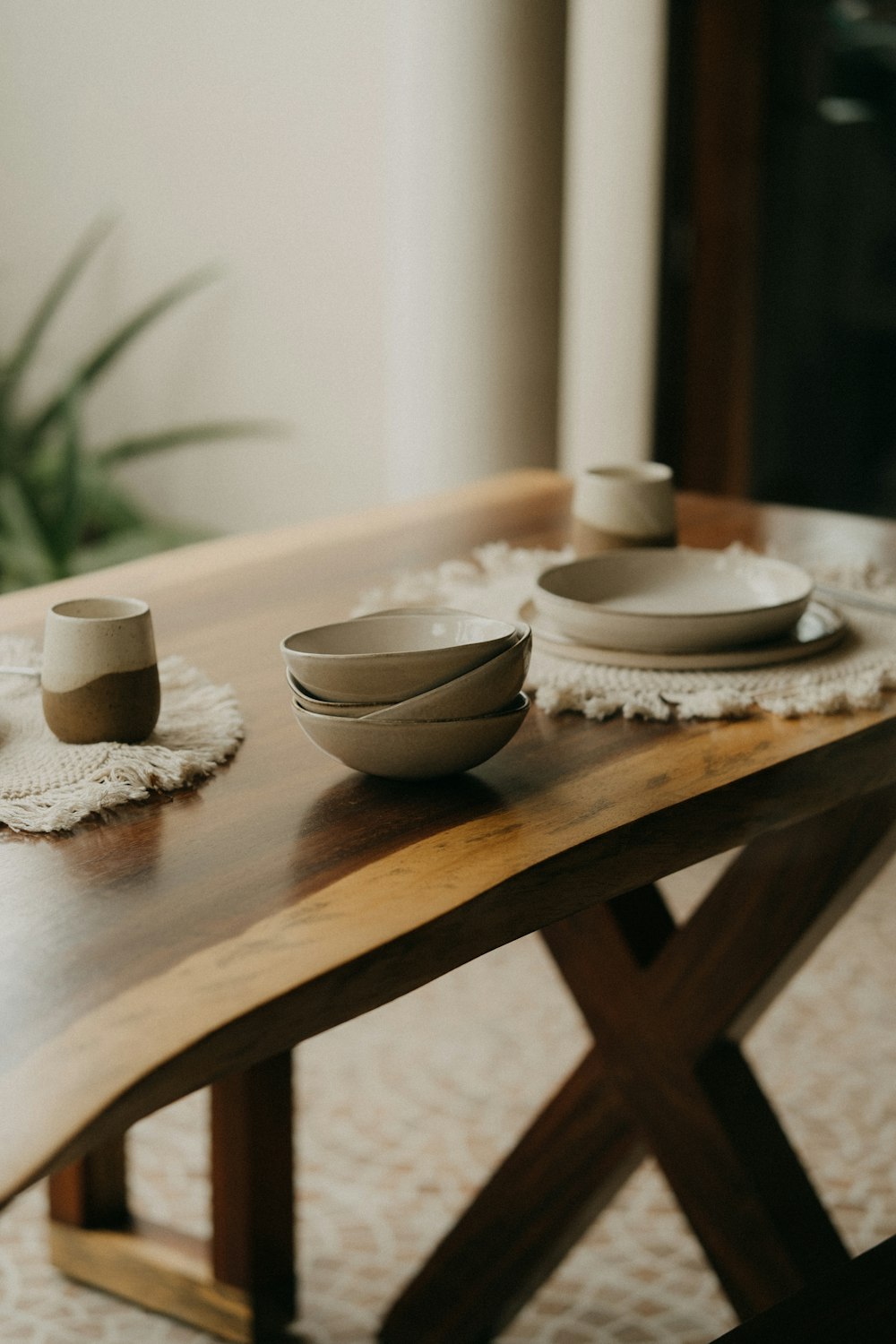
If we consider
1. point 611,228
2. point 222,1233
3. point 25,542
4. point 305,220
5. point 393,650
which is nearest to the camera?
point 393,650

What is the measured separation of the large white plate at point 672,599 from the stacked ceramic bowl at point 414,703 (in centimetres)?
21

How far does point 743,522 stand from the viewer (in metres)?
1.61

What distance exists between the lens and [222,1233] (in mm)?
1446

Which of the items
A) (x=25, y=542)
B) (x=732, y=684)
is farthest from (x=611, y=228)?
(x=732, y=684)

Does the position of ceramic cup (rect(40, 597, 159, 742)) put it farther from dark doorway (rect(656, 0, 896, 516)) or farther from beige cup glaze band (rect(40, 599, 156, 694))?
dark doorway (rect(656, 0, 896, 516))

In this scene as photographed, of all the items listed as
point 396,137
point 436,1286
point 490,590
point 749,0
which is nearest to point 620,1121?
point 436,1286

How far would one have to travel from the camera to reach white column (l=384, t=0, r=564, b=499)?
2.48m

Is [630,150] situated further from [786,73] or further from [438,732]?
[438,732]

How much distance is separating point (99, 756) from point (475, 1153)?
108 cm

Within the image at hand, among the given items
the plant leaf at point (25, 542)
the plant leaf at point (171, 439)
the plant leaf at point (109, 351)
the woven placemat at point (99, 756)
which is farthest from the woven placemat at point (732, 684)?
the plant leaf at point (109, 351)

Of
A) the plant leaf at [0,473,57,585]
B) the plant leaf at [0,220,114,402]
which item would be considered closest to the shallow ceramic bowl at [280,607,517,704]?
the plant leaf at [0,473,57,585]

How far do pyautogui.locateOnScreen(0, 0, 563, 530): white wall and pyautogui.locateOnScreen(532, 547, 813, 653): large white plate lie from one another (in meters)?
1.42

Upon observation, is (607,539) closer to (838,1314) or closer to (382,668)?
A: (382,668)

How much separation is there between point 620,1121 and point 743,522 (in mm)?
642
